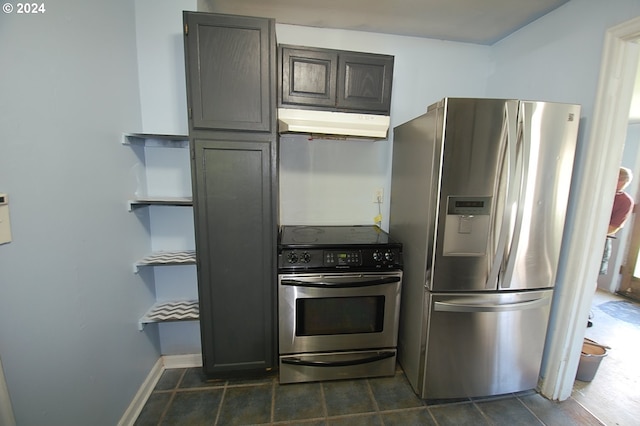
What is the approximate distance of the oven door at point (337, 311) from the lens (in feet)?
5.70

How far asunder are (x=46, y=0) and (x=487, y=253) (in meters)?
2.49

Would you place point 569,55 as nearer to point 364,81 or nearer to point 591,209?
point 591,209

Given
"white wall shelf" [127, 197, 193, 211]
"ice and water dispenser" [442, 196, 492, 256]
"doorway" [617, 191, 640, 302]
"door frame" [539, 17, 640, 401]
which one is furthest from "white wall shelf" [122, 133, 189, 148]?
"doorway" [617, 191, 640, 302]

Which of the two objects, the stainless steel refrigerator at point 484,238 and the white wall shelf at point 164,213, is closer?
the stainless steel refrigerator at point 484,238

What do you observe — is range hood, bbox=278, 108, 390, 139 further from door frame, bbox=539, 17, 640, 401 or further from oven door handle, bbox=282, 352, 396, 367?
oven door handle, bbox=282, 352, 396, 367

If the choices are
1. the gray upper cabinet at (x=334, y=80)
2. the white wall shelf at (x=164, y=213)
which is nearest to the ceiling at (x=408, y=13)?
the gray upper cabinet at (x=334, y=80)

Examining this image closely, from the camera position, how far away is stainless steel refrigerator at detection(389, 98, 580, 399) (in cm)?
146

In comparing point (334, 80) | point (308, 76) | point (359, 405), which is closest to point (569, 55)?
point (334, 80)

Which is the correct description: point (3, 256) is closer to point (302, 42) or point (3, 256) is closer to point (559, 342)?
point (302, 42)

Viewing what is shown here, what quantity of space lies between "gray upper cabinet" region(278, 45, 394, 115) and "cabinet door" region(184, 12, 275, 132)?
26 cm

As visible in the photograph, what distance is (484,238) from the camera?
154 cm

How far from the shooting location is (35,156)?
98 centimetres

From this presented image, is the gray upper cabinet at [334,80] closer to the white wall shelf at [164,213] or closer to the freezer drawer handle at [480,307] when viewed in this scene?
the white wall shelf at [164,213]

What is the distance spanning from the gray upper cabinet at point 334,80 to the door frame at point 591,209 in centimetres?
125
